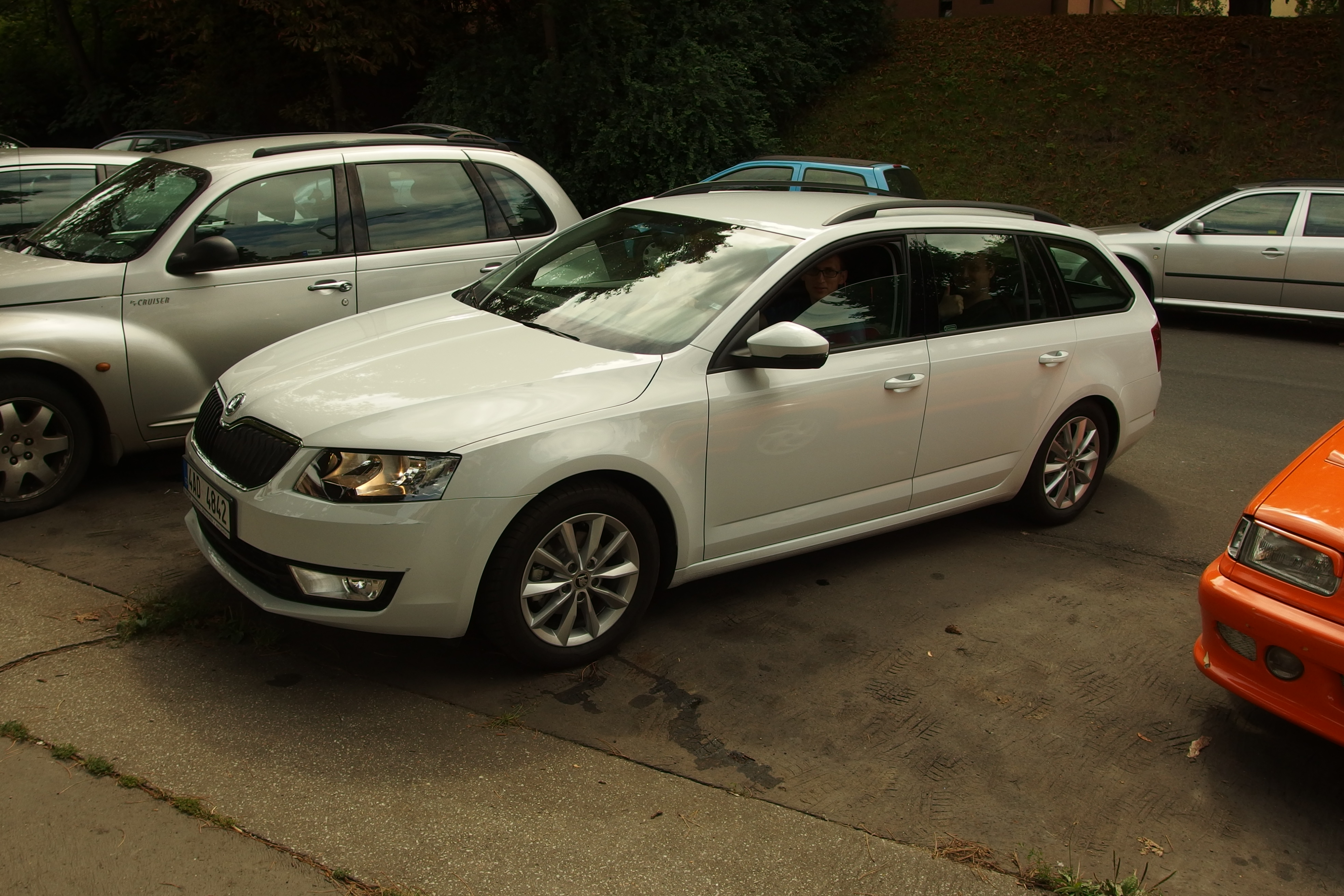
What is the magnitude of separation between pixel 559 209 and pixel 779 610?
344cm

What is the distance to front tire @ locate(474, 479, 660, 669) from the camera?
3.72 meters

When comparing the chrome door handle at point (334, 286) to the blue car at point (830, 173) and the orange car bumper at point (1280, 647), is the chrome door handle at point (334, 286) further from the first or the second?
the blue car at point (830, 173)

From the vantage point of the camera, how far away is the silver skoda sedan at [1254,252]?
10930mm

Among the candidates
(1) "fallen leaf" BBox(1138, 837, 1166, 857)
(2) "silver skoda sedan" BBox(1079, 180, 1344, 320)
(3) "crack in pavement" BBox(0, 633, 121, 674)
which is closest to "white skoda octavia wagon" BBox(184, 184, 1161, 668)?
(3) "crack in pavement" BBox(0, 633, 121, 674)

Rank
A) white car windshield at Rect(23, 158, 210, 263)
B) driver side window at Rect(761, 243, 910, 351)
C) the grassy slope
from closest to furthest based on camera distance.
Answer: driver side window at Rect(761, 243, 910, 351), white car windshield at Rect(23, 158, 210, 263), the grassy slope

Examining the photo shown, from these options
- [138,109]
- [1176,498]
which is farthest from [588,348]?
[138,109]

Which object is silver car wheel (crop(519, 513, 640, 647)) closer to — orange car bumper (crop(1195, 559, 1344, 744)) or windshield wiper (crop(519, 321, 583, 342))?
windshield wiper (crop(519, 321, 583, 342))

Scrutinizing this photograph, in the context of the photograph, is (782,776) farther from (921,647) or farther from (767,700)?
(921,647)

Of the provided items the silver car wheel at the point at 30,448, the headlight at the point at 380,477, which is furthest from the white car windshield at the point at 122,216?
the headlight at the point at 380,477

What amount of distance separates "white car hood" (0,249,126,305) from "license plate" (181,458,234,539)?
1.60 m

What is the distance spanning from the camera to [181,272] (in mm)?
5539

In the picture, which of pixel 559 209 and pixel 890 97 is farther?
pixel 890 97

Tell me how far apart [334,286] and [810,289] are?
113 inches

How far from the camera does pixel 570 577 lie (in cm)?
390
